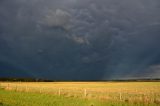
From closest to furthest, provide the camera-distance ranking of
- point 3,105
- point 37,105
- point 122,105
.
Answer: point 3,105, point 37,105, point 122,105

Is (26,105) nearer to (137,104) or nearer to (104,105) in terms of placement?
(104,105)

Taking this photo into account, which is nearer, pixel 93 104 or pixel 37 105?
pixel 37 105

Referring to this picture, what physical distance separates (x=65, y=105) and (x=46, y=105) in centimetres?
191

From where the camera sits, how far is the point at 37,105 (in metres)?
25.0

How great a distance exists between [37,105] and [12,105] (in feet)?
7.85

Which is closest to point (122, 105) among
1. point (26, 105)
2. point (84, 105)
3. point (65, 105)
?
point (84, 105)

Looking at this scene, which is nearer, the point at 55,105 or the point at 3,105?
the point at 3,105

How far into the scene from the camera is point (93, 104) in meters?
27.3

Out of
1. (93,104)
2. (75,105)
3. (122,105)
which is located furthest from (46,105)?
(122,105)

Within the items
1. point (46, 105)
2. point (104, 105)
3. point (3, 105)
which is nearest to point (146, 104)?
point (104, 105)

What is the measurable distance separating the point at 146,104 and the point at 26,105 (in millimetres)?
12684

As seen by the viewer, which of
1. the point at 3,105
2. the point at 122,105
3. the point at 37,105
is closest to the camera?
the point at 3,105

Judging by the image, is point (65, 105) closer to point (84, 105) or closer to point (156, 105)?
point (84, 105)

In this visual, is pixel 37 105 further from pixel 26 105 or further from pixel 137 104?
pixel 137 104
